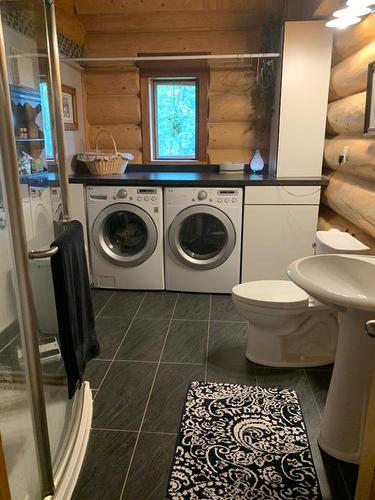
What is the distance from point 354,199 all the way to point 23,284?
204 cm

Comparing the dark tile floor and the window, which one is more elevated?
the window

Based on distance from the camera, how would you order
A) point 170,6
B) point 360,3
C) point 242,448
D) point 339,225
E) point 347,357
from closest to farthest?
point 347,357 < point 242,448 < point 360,3 < point 339,225 < point 170,6

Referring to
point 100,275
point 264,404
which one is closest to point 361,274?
point 264,404

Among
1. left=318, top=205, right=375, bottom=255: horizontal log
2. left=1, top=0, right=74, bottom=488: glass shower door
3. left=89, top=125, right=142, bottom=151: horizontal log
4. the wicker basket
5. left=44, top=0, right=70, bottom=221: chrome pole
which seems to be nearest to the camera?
left=1, top=0, right=74, bottom=488: glass shower door

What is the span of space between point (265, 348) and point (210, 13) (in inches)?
115

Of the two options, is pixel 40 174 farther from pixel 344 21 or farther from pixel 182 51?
pixel 182 51

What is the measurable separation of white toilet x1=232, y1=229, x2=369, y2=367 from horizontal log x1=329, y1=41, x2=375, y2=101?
100 cm

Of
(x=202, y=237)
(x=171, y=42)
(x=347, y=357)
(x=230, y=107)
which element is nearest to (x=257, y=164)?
(x=230, y=107)

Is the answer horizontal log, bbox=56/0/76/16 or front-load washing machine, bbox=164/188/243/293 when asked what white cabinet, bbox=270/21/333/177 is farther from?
horizontal log, bbox=56/0/76/16

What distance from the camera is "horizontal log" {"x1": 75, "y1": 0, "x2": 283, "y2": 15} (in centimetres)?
340

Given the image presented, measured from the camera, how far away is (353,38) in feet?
8.53

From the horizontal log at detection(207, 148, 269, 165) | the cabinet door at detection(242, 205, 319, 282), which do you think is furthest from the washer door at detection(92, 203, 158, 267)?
the horizontal log at detection(207, 148, 269, 165)

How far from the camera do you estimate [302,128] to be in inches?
121

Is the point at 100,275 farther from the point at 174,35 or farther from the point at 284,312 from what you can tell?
the point at 174,35
